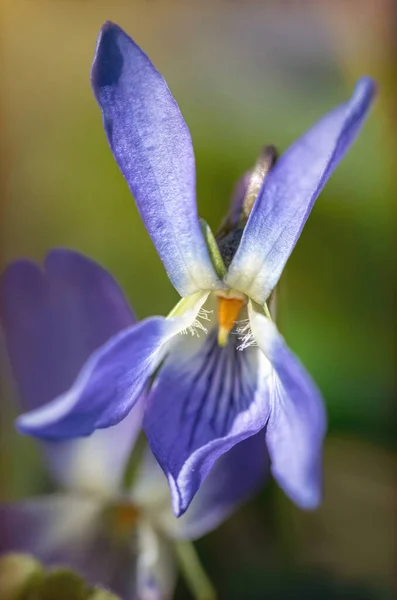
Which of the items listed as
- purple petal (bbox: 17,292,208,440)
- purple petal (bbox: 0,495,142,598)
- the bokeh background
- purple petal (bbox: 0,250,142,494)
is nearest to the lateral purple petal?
purple petal (bbox: 17,292,208,440)

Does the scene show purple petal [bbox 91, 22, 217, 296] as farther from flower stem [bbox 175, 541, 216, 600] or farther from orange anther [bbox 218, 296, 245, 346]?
flower stem [bbox 175, 541, 216, 600]

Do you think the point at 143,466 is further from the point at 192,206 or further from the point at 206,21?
the point at 206,21

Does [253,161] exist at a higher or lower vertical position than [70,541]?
higher

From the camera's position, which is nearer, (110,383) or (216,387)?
(110,383)

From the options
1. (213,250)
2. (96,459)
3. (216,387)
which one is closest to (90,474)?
(96,459)

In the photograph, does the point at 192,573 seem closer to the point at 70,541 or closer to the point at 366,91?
the point at 70,541

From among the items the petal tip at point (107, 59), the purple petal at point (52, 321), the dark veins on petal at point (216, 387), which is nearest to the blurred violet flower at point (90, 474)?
the purple petal at point (52, 321)

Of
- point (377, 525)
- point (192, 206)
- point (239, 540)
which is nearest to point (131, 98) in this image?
point (192, 206)
